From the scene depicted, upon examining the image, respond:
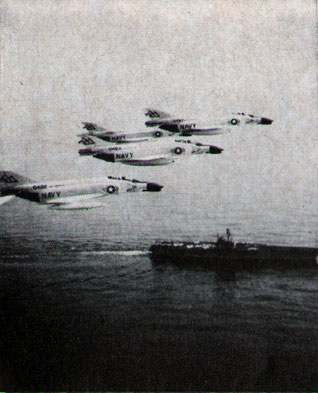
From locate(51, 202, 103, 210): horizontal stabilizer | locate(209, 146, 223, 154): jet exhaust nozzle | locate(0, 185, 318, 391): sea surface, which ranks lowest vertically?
locate(0, 185, 318, 391): sea surface

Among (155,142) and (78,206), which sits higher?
(155,142)

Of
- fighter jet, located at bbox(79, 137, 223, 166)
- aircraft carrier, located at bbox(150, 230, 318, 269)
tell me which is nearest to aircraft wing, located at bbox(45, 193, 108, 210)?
fighter jet, located at bbox(79, 137, 223, 166)

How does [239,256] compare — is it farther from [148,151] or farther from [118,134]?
[118,134]

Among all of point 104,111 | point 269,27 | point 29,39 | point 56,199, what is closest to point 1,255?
point 56,199

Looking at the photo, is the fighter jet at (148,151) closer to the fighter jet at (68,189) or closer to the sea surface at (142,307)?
the fighter jet at (68,189)

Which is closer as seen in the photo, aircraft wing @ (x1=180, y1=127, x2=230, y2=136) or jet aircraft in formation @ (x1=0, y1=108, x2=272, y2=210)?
jet aircraft in formation @ (x1=0, y1=108, x2=272, y2=210)

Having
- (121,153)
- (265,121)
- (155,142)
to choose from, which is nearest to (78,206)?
(121,153)

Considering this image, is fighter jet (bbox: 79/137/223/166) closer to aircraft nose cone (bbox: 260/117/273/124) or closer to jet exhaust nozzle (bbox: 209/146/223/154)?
jet exhaust nozzle (bbox: 209/146/223/154)
